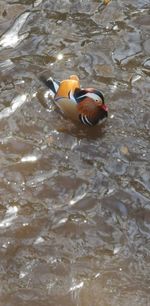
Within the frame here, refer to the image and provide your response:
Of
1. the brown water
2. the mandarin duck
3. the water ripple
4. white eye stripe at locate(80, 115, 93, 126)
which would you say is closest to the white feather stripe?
the mandarin duck

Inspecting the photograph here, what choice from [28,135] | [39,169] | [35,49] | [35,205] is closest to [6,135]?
[28,135]

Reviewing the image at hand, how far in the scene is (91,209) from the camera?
4129 mm

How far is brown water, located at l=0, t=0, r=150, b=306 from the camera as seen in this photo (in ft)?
12.0

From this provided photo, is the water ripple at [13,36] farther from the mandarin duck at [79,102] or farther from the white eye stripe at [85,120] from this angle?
the white eye stripe at [85,120]

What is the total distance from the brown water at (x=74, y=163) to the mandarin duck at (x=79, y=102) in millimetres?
118

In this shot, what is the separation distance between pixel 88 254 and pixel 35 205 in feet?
1.90

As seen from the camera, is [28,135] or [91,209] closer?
[91,209]

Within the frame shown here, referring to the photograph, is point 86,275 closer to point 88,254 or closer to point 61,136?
point 88,254

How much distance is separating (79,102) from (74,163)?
52 centimetres

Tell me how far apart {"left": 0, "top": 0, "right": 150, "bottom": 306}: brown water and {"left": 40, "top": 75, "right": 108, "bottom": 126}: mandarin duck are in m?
0.12

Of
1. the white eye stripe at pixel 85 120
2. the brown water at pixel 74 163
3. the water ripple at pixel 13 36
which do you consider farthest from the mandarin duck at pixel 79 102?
the water ripple at pixel 13 36

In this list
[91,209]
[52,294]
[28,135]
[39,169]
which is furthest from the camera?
[28,135]

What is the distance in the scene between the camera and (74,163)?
448 centimetres

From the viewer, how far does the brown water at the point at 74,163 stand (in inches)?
145
